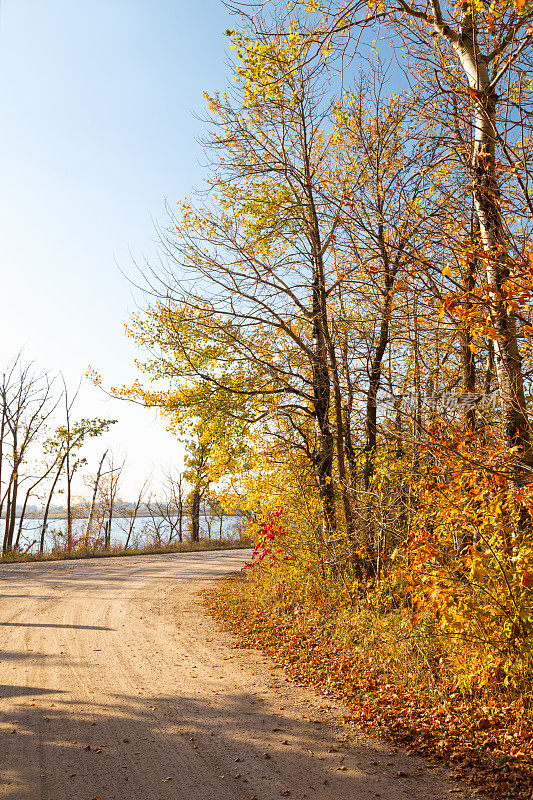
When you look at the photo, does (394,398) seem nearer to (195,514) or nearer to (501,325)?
(501,325)

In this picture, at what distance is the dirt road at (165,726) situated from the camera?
3918mm

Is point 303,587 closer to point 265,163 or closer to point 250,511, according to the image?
point 250,511

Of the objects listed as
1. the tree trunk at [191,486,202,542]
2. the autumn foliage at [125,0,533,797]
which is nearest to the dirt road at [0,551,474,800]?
the autumn foliage at [125,0,533,797]

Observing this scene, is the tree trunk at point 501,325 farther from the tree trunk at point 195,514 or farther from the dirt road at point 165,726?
the tree trunk at point 195,514

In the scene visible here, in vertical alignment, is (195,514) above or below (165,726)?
above

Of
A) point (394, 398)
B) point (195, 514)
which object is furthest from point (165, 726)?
point (195, 514)

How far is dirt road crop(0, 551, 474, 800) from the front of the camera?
392 centimetres

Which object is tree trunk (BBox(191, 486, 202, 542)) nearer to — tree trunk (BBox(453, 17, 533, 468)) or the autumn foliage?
the autumn foliage

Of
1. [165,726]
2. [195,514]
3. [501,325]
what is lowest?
[165,726]

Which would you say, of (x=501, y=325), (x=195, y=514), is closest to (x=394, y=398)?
(x=501, y=325)

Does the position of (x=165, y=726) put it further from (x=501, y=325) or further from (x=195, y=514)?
(x=195, y=514)

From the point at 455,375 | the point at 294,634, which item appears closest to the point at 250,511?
the point at 294,634

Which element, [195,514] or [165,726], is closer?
[165,726]

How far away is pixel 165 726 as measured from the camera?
16.2 feet
